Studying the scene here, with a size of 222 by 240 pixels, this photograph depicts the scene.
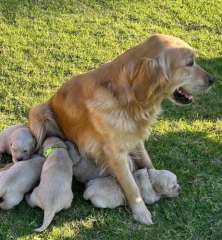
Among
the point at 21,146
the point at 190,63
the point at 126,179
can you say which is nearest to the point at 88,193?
the point at 126,179

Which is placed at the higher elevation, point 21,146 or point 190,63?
point 190,63

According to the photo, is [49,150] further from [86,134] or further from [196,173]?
[196,173]

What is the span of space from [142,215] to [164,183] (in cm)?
33

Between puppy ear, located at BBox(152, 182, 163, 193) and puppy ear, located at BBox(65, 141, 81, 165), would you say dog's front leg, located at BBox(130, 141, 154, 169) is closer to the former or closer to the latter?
puppy ear, located at BBox(152, 182, 163, 193)

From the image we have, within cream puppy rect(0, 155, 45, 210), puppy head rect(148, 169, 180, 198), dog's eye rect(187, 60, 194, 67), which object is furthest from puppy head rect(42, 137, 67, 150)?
dog's eye rect(187, 60, 194, 67)

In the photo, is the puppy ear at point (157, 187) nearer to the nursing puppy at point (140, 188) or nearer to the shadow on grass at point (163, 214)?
the nursing puppy at point (140, 188)

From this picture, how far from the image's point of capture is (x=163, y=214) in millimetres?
4867

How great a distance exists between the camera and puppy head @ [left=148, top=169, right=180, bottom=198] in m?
4.82

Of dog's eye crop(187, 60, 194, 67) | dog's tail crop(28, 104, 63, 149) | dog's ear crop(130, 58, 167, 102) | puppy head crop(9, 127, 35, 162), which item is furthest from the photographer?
dog's tail crop(28, 104, 63, 149)

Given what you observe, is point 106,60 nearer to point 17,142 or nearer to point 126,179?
point 17,142

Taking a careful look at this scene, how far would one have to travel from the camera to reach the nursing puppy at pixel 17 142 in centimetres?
510

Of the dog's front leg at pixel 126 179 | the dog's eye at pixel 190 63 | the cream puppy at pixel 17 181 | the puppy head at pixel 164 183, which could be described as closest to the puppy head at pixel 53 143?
the cream puppy at pixel 17 181

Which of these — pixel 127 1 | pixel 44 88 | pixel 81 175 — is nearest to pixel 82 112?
pixel 81 175

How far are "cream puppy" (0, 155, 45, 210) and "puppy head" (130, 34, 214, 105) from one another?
1.10m
